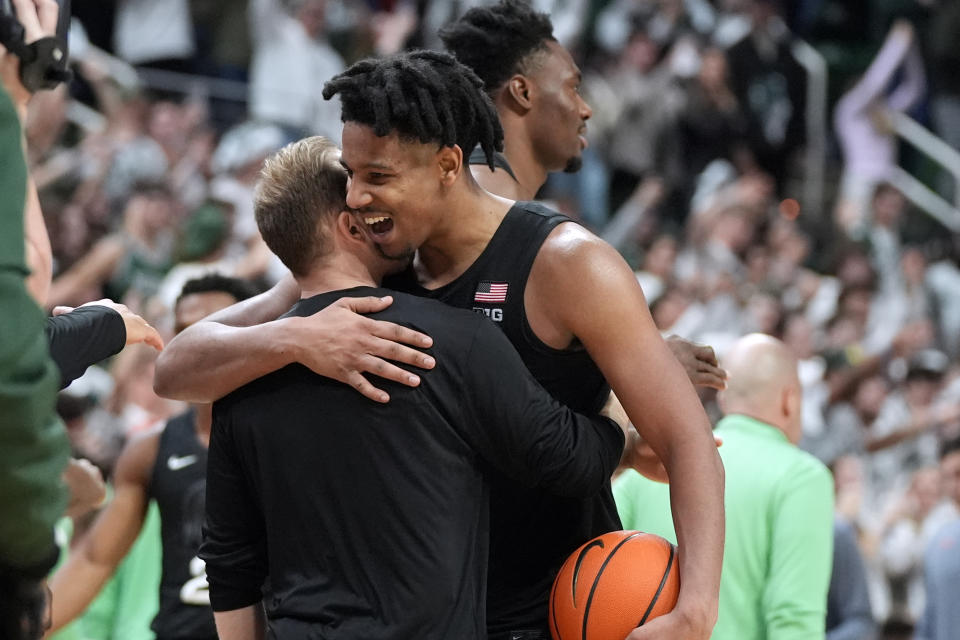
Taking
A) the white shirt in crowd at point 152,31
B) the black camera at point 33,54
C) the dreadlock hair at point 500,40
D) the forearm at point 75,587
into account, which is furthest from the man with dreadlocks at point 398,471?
the white shirt in crowd at point 152,31

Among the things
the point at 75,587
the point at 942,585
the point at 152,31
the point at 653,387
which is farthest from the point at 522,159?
the point at 152,31

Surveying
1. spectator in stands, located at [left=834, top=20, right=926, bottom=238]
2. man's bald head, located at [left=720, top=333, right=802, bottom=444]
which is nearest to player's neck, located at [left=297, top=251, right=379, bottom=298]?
man's bald head, located at [left=720, top=333, right=802, bottom=444]

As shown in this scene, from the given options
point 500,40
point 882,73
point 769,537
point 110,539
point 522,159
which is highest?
point 500,40

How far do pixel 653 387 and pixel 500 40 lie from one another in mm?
1421

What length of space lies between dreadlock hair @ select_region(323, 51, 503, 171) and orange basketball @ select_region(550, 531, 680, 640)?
0.94m

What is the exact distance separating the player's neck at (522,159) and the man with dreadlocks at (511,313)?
0.75m

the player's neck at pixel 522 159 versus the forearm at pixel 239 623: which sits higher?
the player's neck at pixel 522 159

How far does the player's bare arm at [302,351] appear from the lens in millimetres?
2615

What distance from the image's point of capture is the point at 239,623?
299 cm

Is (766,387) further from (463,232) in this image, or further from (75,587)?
(75,587)

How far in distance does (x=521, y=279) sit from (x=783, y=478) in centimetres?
200

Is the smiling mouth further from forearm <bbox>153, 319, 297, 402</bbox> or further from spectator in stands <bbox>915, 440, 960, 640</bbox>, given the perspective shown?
spectator in stands <bbox>915, 440, 960, 640</bbox>

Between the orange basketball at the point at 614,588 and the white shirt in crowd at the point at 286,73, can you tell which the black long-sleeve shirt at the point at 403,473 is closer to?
the orange basketball at the point at 614,588

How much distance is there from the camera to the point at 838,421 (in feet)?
32.2
